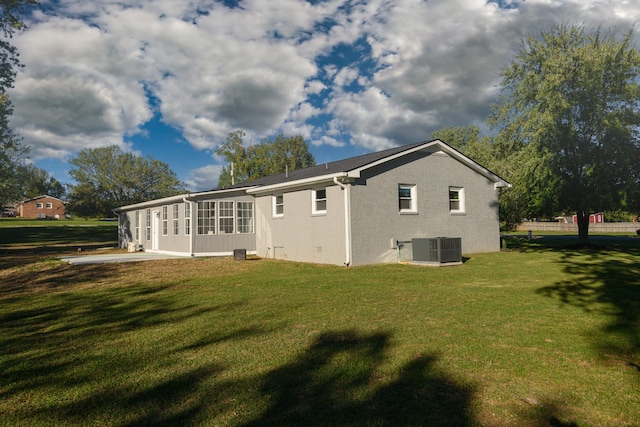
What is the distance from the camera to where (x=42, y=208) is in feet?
267

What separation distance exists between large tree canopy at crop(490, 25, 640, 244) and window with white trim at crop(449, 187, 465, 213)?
5030 mm

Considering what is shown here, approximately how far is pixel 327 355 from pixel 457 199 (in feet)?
46.1

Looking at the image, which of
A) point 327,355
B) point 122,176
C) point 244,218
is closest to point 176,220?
point 244,218

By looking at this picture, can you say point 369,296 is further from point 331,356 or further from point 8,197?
point 8,197

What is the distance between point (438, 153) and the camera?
16484mm

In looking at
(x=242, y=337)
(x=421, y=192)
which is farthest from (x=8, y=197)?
(x=242, y=337)

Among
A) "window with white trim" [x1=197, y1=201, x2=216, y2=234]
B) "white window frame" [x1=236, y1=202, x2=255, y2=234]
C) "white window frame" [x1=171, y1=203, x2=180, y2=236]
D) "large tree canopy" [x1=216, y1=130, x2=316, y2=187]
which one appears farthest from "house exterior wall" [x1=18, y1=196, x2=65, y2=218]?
"white window frame" [x1=236, y1=202, x2=255, y2=234]

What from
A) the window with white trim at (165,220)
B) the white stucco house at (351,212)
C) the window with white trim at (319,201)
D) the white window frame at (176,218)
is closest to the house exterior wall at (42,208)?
the window with white trim at (165,220)

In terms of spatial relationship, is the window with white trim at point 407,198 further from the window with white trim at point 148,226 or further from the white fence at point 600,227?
the white fence at point 600,227

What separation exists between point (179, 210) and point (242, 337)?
14780 millimetres

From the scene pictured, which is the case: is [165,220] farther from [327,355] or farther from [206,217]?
[327,355]

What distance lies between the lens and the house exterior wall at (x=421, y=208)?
1398 centimetres

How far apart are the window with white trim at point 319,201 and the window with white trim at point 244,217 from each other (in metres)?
4.79

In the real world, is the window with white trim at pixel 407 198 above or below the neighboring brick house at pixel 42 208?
below
